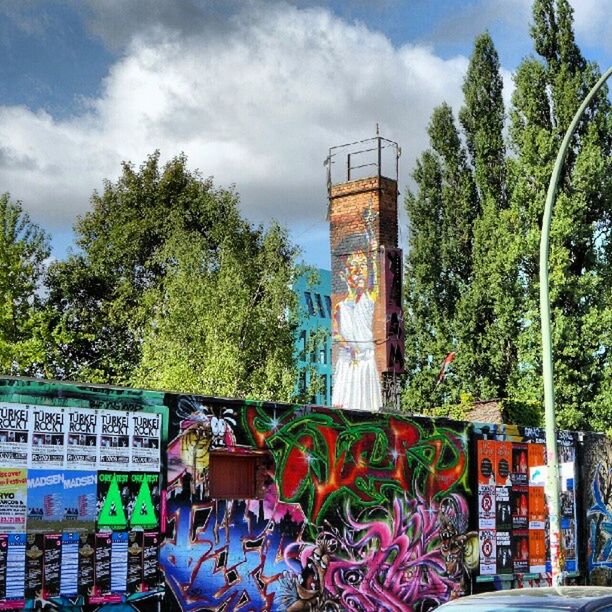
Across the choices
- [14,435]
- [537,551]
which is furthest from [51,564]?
[537,551]

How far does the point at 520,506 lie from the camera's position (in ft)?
59.3

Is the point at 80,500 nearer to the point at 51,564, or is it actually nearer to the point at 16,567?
the point at 51,564

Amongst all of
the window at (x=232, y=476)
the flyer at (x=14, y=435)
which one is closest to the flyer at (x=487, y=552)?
the window at (x=232, y=476)

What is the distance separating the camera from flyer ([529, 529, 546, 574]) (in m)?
18.1

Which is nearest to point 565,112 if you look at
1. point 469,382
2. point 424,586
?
point 469,382

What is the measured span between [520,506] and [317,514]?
542cm

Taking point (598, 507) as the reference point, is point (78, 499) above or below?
above

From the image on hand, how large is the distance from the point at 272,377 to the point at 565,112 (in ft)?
48.1

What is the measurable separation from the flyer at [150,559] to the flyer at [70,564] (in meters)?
0.99

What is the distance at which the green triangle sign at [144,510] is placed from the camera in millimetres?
11906

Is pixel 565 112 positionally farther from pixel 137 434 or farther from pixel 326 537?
pixel 137 434

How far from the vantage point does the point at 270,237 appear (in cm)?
4134

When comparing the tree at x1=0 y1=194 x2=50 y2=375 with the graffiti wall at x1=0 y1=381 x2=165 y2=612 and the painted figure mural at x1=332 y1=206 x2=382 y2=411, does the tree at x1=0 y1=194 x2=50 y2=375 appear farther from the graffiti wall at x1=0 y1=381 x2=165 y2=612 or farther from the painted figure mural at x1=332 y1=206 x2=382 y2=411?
the graffiti wall at x1=0 y1=381 x2=165 y2=612

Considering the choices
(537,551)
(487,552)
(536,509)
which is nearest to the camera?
(487,552)
